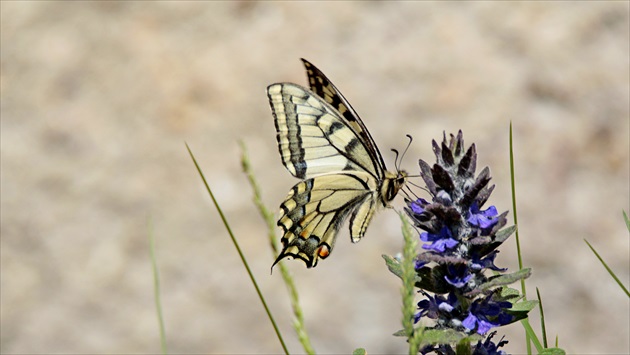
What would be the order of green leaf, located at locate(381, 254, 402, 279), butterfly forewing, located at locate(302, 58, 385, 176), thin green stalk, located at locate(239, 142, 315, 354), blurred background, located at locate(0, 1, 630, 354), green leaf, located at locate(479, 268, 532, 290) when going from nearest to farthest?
thin green stalk, located at locate(239, 142, 315, 354) → green leaf, located at locate(479, 268, 532, 290) → green leaf, located at locate(381, 254, 402, 279) → butterfly forewing, located at locate(302, 58, 385, 176) → blurred background, located at locate(0, 1, 630, 354)

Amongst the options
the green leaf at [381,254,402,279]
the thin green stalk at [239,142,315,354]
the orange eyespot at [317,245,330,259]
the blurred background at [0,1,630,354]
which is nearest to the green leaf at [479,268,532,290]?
the green leaf at [381,254,402,279]

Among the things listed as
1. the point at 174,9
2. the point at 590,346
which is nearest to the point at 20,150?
the point at 174,9

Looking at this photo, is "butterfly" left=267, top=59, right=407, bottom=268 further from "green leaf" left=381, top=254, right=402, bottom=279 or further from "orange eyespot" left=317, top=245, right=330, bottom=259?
"green leaf" left=381, top=254, right=402, bottom=279

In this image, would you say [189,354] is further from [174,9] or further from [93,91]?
[174,9]

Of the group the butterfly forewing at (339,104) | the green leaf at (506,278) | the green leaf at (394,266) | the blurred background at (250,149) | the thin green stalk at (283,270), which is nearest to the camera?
the thin green stalk at (283,270)

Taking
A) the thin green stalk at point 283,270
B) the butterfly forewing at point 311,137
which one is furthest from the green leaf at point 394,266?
the butterfly forewing at point 311,137

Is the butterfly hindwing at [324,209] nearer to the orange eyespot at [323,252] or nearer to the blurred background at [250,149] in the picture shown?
the orange eyespot at [323,252]

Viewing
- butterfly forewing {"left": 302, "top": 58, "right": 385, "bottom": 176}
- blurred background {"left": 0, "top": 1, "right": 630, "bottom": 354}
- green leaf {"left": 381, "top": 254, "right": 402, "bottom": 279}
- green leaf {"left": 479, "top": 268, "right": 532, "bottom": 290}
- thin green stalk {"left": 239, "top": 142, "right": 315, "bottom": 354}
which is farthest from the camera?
blurred background {"left": 0, "top": 1, "right": 630, "bottom": 354}
